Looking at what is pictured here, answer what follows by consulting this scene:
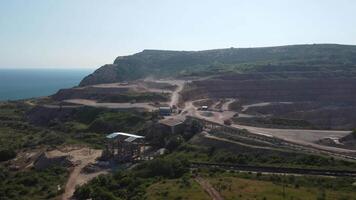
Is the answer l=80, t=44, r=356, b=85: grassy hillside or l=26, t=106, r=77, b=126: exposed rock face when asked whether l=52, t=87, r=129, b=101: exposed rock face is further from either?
l=80, t=44, r=356, b=85: grassy hillside

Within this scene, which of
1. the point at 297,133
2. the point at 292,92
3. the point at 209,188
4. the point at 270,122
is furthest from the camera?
the point at 292,92

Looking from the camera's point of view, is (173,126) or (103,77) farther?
(103,77)

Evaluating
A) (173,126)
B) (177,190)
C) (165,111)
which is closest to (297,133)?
(173,126)

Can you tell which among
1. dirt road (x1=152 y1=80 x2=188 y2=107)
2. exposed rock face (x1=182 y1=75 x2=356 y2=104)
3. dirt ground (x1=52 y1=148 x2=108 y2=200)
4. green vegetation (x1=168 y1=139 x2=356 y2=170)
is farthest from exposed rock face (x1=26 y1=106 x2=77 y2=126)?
green vegetation (x1=168 y1=139 x2=356 y2=170)

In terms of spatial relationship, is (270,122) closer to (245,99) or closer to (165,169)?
(165,169)

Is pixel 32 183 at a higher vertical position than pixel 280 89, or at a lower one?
lower

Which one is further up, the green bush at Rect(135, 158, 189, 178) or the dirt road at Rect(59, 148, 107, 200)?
the green bush at Rect(135, 158, 189, 178)

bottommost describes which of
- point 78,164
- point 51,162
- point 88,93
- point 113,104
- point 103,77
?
point 51,162
